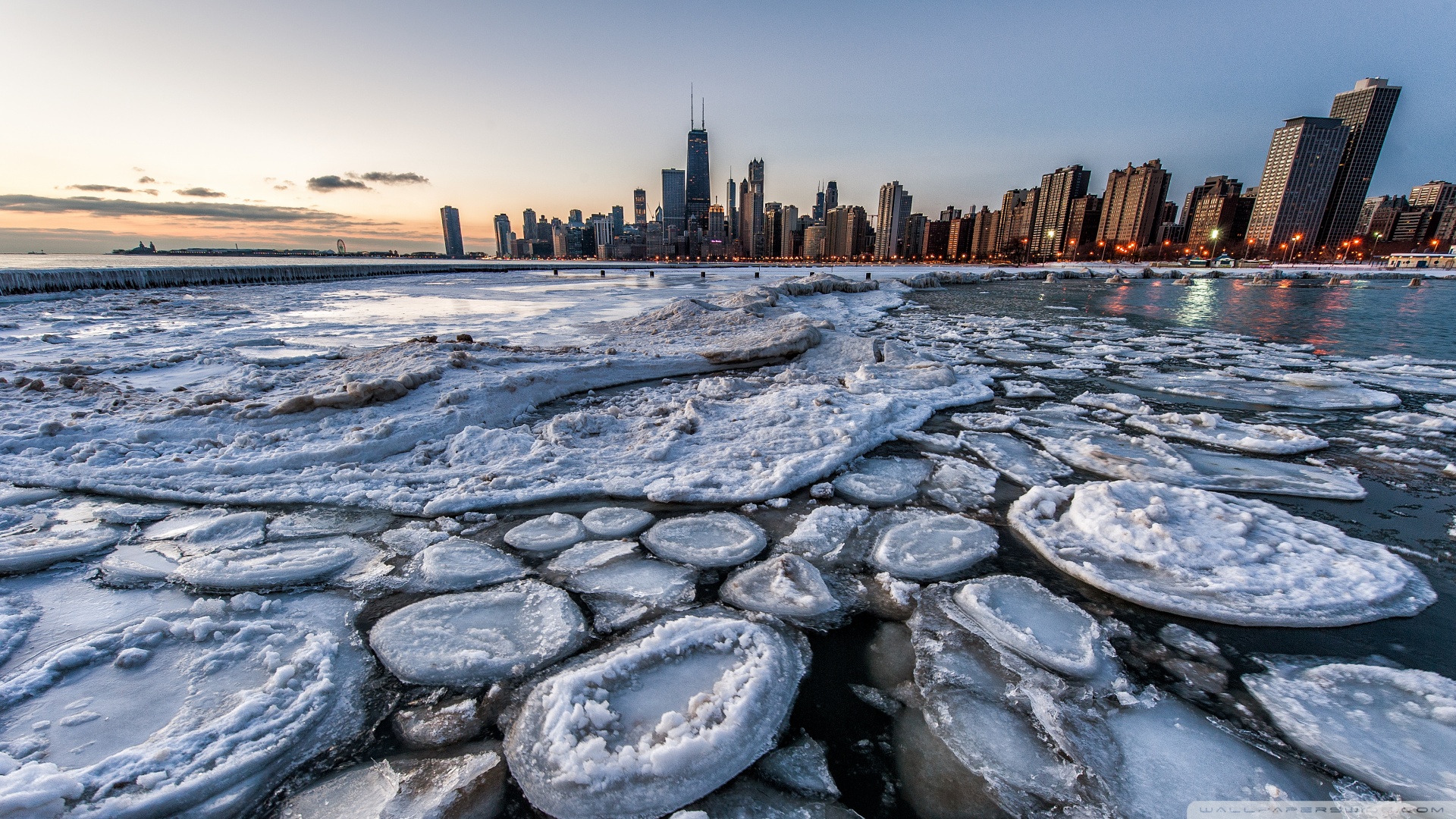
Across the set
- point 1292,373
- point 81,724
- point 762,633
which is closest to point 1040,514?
point 762,633

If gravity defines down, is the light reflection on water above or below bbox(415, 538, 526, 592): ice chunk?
above

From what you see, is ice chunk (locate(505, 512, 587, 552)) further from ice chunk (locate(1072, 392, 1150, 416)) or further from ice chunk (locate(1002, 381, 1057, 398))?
ice chunk (locate(1072, 392, 1150, 416))

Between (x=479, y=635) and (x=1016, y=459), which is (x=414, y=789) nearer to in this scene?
(x=479, y=635)

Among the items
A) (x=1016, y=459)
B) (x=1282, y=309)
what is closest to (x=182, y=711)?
(x=1016, y=459)

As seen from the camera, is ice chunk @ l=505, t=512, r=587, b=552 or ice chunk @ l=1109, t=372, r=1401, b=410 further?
ice chunk @ l=1109, t=372, r=1401, b=410

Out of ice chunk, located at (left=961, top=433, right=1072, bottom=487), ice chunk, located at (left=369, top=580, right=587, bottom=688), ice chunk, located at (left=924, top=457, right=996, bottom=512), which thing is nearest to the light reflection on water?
ice chunk, located at (left=961, top=433, right=1072, bottom=487)

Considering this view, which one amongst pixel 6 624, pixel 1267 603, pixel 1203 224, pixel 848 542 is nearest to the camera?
pixel 6 624

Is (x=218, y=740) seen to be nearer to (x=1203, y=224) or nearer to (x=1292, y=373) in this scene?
(x=1292, y=373)

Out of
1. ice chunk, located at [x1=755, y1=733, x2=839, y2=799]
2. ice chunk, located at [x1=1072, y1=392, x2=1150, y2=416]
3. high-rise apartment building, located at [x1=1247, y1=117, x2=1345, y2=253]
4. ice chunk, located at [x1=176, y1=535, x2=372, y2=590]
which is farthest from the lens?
high-rise apartment building, located at [x1=1247, y1=117, x2=1345, y2=253]
